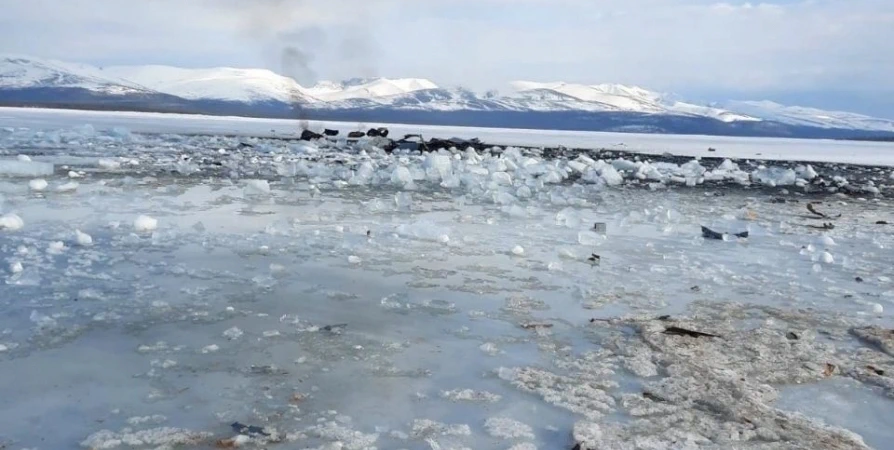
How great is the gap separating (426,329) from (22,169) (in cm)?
844

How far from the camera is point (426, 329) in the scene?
3715 mm

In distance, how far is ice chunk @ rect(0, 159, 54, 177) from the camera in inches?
380

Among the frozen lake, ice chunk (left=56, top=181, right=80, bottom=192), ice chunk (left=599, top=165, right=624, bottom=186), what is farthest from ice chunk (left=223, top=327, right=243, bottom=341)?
the frozen lake

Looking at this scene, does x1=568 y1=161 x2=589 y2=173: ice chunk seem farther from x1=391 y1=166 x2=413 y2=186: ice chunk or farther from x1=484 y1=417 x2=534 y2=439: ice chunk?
x1=484 y1=417 x2=534 y2=439: ice chunk

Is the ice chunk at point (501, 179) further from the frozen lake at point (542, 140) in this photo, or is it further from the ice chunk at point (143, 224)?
the frozen lake at point (542, 140)

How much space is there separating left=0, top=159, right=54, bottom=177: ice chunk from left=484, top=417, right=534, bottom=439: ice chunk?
9271 millimetres

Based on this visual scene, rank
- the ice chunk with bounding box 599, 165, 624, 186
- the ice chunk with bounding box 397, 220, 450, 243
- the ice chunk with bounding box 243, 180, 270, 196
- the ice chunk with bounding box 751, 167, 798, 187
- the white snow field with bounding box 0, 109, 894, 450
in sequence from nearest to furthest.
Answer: the white snow field with bounding box 0, 109, 894, 450 < the ice chunk with bounding box 397, 220, 450, 243 < the ice chunk with bounding box 243, 180, 270, 196 < the ice chunk with bounding box 599, 165, 624, 186 < the ice chunk with bounding box 751, 167, 798, 187

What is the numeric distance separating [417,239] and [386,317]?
91.4 inches

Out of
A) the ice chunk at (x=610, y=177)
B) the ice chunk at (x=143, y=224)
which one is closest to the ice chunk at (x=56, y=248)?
the ice chunk at (x=143, y=224)

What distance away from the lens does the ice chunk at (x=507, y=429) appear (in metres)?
2.50

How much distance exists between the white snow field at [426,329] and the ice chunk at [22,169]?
2419 millimetres

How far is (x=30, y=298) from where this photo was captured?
151 inches

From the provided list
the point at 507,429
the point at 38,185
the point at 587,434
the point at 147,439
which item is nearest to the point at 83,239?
the point at 147,439

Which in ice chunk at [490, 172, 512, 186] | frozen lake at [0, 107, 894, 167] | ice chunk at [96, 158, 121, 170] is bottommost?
frozen lake at [0, 107, 894, 167]
